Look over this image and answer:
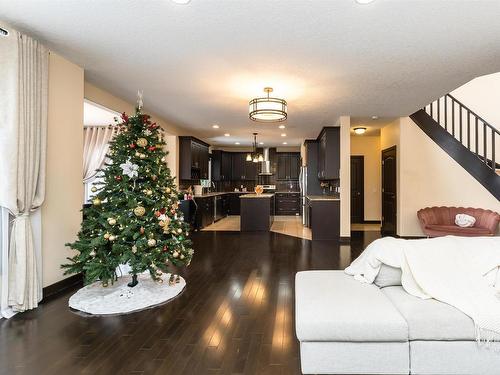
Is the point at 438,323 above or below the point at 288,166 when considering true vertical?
below

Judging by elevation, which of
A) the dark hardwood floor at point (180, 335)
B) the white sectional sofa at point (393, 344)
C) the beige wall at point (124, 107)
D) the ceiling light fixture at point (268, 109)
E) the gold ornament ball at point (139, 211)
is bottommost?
the dark hardwood floor at point (180, 335)

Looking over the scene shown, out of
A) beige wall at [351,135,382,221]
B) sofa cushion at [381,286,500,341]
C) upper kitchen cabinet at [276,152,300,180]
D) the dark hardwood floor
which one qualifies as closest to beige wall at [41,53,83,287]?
the dark hardwood floor

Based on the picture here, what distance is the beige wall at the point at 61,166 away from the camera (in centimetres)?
351

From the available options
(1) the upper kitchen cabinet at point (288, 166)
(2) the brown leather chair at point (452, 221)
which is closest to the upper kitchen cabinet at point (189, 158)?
(1) the upper kitchen cabinet at point (288, 166)

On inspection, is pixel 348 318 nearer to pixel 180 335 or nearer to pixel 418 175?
pixel 180 335

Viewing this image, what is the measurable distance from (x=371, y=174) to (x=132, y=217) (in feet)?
26.3

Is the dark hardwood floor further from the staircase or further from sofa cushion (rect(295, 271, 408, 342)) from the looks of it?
the staircase

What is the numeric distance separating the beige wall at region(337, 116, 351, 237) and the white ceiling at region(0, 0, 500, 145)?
4.35 feet

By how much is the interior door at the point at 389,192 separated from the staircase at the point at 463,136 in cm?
99

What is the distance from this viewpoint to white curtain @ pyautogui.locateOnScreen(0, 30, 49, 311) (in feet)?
9.53

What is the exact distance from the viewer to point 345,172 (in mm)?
6730

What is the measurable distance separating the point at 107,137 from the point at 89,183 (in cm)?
126

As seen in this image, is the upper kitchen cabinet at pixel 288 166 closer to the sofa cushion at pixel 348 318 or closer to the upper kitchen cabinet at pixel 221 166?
the upper kitchen cabinet at pixel 221 166

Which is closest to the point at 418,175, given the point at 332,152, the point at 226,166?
the point at 332,152
